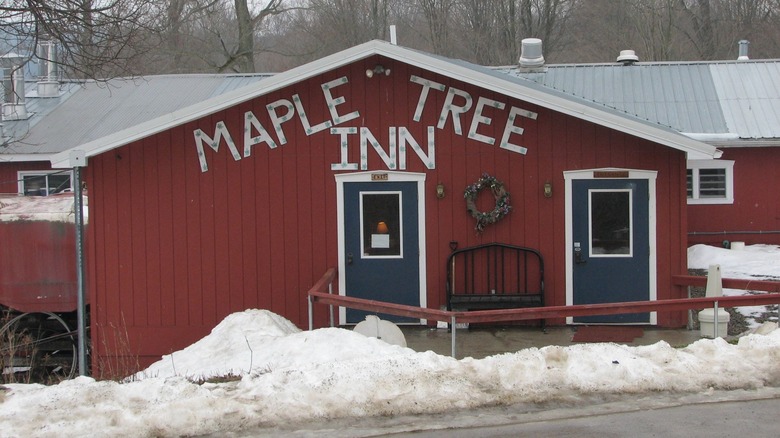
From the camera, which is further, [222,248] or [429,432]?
[222,248]

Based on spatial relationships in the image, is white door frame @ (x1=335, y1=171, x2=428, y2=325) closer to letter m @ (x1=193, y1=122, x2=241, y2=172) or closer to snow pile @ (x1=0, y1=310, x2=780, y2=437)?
letter m @ (x1=193, y1=122, x2=241, y2=172)

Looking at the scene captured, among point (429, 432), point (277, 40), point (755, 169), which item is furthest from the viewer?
point (277, 40)

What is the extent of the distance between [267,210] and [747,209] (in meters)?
11.8

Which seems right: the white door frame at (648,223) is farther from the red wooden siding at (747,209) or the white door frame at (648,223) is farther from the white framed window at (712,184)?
the white framed window at (712,184)

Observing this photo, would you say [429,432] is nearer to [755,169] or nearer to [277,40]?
[755,169]

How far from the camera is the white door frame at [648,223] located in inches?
484

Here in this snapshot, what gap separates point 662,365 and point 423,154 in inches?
201

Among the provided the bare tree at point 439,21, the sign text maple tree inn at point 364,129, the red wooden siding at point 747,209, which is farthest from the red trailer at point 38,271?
the bare tree at point 439,21

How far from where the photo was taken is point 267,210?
12.8 meters

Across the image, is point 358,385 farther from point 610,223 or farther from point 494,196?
point 610,223

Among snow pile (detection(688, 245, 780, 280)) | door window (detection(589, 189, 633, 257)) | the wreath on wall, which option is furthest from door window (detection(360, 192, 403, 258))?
snow pile (detection(688, 245, 780, 280))

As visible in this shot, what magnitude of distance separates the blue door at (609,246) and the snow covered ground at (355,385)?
323cm

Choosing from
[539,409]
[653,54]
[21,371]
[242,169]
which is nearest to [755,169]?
[242,169]

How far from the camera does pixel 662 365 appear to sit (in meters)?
8.48
